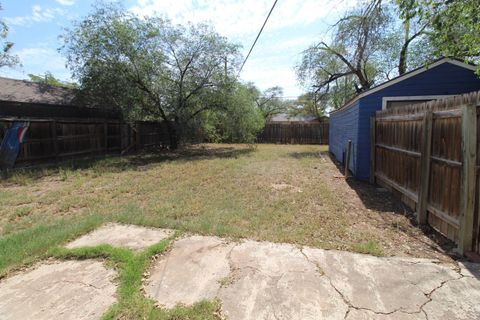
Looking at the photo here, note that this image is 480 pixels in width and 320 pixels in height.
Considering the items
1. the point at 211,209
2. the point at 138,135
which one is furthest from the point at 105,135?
the point at 211,209

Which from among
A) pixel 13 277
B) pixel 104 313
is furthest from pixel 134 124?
pixel 104 313

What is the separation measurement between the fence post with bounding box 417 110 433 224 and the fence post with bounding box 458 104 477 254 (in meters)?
0.87

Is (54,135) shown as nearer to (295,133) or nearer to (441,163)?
(441,163)

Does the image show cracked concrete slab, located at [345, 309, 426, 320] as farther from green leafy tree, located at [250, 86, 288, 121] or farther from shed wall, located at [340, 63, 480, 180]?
green leafy tree, located at [250, 86, 288, 121]

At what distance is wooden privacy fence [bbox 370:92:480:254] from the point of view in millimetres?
2871

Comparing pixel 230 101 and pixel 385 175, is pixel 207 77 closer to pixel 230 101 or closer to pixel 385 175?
pixel 230 101

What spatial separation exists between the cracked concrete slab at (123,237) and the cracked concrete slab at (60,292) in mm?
436

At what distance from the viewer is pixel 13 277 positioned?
2.63 meters

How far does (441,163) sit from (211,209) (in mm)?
3493

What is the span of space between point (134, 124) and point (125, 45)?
422 centimetres

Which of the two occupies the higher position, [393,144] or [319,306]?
[393,144]

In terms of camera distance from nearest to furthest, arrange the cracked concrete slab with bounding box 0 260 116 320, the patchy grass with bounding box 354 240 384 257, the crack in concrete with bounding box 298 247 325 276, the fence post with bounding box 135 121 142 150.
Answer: the cracked concrete slab with bounding box 0 260 116 320
the crack in concrete with bounding box 298 247 325 276
the patchy grass with bounding box 354 240 384 257
the fence post with bounding box 135 121 142 150

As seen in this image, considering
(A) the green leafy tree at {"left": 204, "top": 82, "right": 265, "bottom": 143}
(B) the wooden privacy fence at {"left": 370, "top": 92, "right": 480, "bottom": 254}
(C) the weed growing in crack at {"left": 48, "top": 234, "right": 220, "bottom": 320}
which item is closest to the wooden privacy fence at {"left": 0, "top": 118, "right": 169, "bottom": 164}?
(A) the green leafy tree at {"left": 204, "top": 82, "right": 265, "bottom": 143}

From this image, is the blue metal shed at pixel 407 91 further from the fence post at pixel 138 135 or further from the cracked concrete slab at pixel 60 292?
the fence post at pixel 138 135
